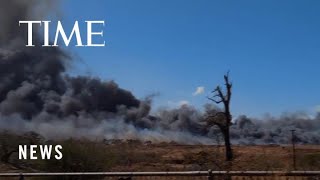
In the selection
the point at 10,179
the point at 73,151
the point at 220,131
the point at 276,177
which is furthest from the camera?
the point at 220,131

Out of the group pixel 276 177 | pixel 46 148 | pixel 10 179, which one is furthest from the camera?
pixel 46 148

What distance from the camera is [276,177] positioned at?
13820 millimetres

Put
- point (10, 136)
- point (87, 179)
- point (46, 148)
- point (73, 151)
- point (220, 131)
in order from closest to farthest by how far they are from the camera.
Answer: point (87, 179) → point (73, 151) → point (46, 148) → point (10, 136) → point (220, 131)

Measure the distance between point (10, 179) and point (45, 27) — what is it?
15.2 ft

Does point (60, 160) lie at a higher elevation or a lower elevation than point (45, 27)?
lower

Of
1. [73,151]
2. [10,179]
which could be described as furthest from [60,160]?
[10,179]

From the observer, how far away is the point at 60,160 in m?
21.9

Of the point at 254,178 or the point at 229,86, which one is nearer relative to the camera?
the point at 254,178

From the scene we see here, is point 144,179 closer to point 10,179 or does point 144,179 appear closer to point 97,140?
point 10,179

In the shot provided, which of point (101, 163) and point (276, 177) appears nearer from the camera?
point (276, 177)

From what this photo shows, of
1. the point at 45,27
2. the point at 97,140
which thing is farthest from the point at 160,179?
the point at 97,140

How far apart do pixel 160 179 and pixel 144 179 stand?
503mm

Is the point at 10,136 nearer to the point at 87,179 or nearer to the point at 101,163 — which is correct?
the point at 101,163

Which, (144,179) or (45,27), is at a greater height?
(45,27)
